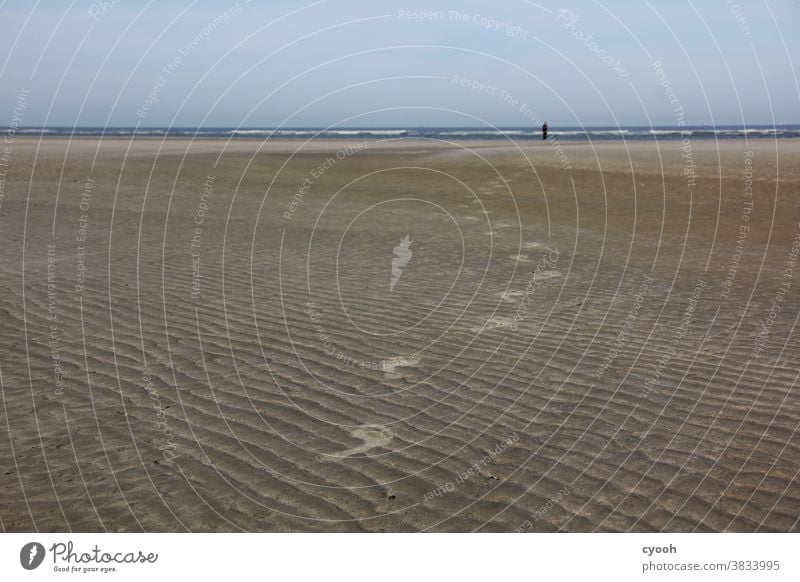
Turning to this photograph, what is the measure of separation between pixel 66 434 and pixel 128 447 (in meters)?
0.66

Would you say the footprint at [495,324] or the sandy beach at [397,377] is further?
the footprint at [495,324]

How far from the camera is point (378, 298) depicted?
10773mm

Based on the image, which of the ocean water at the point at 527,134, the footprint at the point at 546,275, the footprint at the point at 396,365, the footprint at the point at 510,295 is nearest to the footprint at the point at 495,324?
the footprint at the point at 510,295

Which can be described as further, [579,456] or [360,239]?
[360,239]

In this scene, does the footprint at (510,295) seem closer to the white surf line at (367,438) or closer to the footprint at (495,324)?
the footprint at (495,324)

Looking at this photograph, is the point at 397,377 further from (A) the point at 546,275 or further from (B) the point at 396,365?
(A) the point at 546,275

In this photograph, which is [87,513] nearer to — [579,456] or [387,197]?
[579,456]

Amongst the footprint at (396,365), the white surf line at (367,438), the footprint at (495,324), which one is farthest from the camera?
the footprint at (495,324)

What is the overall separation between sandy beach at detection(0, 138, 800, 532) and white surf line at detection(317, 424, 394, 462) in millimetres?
25

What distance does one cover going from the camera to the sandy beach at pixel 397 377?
5258 mm

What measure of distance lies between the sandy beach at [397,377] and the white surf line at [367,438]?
0.08 ft

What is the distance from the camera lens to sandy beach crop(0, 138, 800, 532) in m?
5.26

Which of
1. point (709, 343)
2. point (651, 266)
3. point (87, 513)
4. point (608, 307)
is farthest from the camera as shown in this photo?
point (651, 266)

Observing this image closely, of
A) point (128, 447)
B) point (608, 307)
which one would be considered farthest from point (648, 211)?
point (128, 447)
